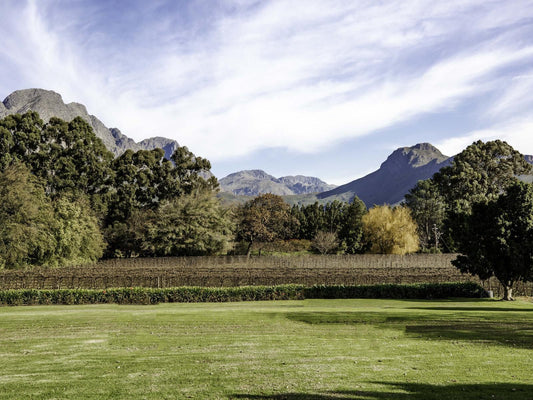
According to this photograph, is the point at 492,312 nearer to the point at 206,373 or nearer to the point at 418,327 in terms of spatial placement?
the point at 418,327

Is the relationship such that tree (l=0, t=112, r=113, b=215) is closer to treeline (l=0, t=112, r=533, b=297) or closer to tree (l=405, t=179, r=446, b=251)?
treeline (l=0, t=112, r=533, b=297)

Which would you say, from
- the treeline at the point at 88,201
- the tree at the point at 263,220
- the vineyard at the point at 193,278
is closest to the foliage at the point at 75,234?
the treeline at the point at 88,201

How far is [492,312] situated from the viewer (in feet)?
87.0

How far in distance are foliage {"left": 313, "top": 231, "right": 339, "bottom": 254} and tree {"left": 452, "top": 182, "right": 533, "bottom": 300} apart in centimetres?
4721

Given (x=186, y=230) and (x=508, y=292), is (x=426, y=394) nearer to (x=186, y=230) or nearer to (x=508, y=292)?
(x=508, y=292)

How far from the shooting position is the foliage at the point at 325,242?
275ft

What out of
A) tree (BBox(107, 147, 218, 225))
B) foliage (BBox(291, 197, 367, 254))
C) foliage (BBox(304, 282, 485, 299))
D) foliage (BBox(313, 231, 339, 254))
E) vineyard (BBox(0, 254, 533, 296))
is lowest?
foliage (BBox(304, 282, 485, 299))

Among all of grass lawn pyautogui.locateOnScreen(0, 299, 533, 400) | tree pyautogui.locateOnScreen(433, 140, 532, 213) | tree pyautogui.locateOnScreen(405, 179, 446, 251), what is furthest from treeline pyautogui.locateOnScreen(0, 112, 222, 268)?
tree pyautogui.locateOnScreen(405, 179, 446, 251)

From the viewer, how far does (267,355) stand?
48.3 feet

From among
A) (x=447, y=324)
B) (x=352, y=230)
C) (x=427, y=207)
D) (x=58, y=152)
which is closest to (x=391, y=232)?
(x=352, y=230)

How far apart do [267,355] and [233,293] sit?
66.9ft

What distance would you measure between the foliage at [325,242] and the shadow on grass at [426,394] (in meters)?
73.1

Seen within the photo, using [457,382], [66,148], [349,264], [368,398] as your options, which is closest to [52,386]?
[368,398]

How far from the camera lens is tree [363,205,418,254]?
74250 millimetres
